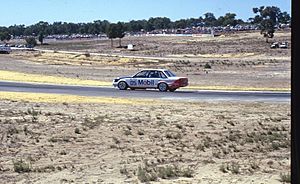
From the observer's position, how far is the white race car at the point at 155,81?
38.9 meters

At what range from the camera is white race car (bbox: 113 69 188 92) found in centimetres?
3891

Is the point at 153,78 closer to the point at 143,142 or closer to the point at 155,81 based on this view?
the point at 155,81

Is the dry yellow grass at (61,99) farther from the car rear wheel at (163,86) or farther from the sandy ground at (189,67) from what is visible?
the sandy ground at (189,67)

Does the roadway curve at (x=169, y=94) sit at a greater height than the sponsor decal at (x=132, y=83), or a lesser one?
lesser

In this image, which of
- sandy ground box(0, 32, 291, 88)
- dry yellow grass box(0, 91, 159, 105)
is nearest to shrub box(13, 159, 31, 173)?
sandy ground box(0, 32, 291, 88)

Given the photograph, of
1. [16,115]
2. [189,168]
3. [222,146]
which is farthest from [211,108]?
[189,168]

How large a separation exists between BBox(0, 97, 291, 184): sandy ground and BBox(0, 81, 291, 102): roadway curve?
3.19 m

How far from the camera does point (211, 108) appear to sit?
28.8 meters

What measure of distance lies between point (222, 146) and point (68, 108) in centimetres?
1328

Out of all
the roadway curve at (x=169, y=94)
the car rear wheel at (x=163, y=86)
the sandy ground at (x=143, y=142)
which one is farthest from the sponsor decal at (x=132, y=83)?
the sandy ground at (x=143, y=142)

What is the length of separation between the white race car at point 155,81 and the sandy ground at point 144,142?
26.0ft

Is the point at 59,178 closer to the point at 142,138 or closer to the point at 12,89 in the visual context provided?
the point at 142,138

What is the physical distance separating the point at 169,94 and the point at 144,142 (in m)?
18.6

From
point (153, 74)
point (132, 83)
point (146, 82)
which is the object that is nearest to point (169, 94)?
point (153, 74)
